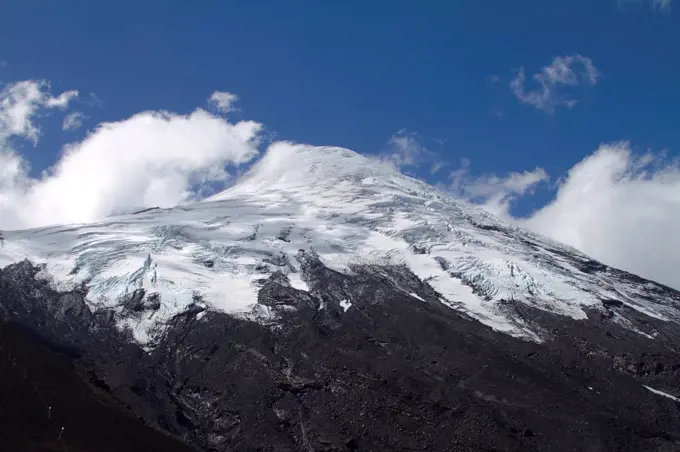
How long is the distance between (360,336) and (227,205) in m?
81.7

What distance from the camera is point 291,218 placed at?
6314 inches

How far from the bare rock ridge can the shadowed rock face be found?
0.27 m

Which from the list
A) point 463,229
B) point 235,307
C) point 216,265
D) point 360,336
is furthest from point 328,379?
point 463,229

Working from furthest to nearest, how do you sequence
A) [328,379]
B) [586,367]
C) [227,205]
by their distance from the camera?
1. [227,205]
2. [586,367]
3. [328,379]

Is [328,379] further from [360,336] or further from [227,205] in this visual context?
[227,205]

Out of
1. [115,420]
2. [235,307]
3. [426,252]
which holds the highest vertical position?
[426,252]

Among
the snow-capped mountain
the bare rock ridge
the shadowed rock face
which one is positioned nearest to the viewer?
the shadowed rock face

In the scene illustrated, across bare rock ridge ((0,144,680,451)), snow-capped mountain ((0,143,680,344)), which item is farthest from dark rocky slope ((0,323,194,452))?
snow-capped mountain ((0,143,680,344))

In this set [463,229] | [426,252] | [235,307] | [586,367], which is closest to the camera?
[586,367]

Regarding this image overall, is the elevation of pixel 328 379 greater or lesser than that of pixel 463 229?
lesser

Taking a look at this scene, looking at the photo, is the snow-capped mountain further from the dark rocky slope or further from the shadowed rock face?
the dark rocky slope

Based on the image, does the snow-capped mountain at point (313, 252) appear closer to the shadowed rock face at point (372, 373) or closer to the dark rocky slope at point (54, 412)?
the shadowed rock face at point (372, 373)

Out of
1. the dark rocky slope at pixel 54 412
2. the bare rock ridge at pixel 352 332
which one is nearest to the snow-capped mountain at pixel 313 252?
the bare rock ridge at pixel 352 332

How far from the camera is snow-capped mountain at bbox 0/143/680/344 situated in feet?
369
